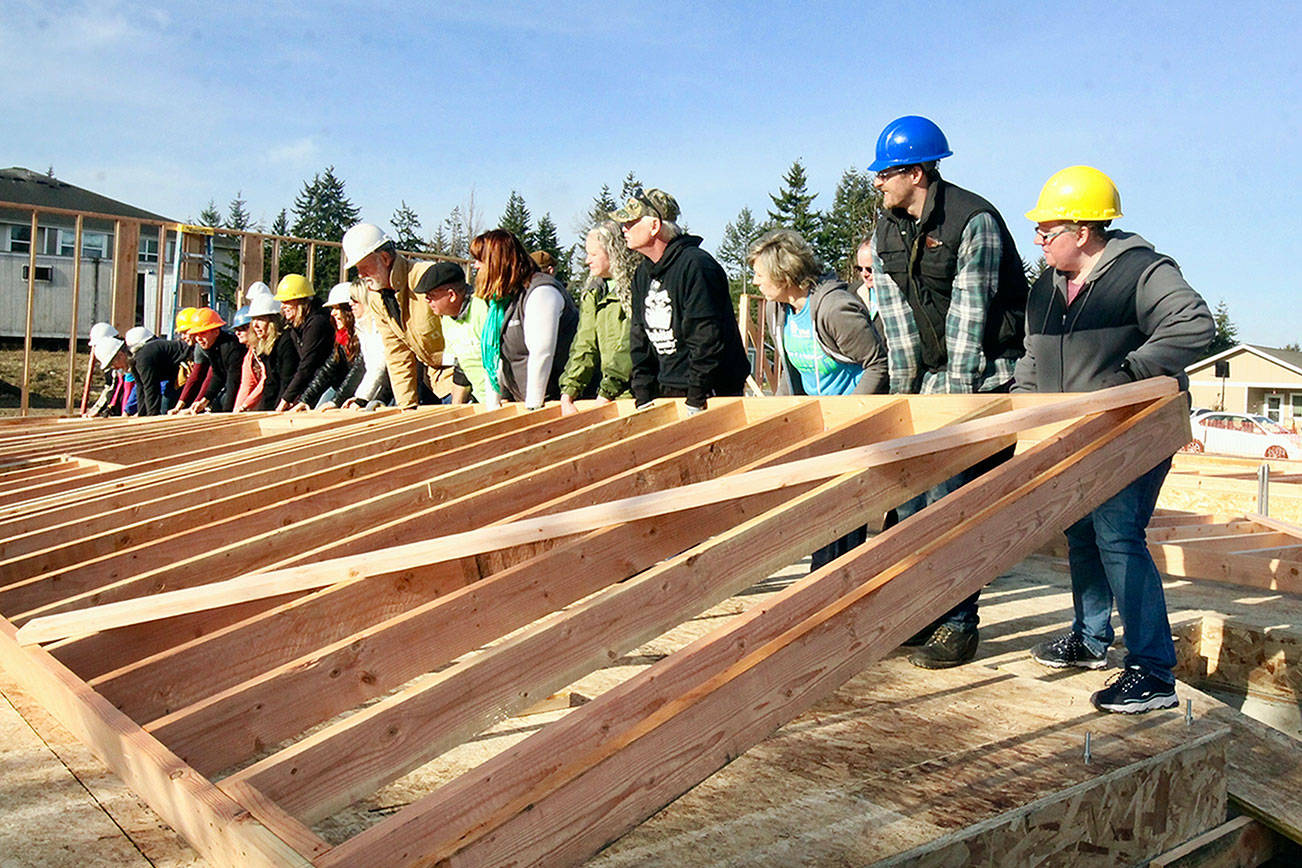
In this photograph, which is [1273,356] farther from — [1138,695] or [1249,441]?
[1138,695]

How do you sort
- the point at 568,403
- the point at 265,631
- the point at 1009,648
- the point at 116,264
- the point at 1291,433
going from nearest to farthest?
the point at 265,631
the point at 1009,648
the point at 568,403
the point at 116,264
the point at 1291,433

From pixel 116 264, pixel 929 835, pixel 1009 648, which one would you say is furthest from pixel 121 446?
pixel 116 264

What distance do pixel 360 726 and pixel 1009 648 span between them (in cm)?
323

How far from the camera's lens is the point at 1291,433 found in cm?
3023

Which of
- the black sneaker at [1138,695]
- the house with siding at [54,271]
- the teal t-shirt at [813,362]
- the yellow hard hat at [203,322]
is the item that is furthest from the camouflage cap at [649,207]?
the house with siding at [54,271]

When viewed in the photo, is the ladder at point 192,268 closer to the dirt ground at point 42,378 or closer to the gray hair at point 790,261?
the gray hair at point 790,261

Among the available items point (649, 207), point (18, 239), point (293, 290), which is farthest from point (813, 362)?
point (18, 239)

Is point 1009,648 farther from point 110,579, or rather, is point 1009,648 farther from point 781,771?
point 110,579

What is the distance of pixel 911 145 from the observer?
14.0 feet

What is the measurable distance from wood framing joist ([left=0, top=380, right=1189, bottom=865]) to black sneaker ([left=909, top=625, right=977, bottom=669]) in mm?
890

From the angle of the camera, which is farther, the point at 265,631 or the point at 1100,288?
the point at 1100,288

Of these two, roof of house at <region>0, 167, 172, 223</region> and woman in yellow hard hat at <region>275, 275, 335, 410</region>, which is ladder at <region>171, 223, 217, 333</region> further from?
roof of house at <region>0, 167, 172, 223</region>

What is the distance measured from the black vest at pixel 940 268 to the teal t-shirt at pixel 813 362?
0.80 m

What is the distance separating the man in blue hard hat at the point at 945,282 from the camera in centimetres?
426
